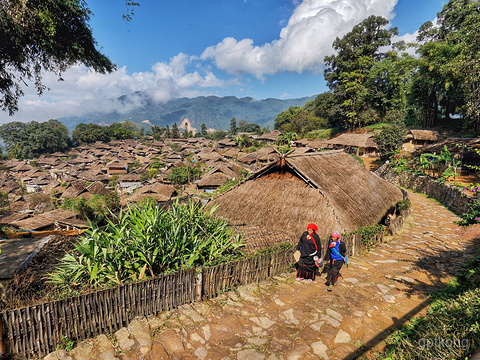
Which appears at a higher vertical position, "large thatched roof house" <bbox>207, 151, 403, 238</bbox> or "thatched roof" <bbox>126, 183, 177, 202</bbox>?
"large thatched roof house" <bbox>207, 151, 403, 238</bbox>

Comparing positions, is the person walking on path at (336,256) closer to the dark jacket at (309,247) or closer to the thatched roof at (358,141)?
the dark jacket at (309,247)

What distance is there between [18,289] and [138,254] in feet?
6.64

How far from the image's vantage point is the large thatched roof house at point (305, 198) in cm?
814

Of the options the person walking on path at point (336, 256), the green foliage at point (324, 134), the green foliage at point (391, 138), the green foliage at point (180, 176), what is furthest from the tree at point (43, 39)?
the green foliage at point (324, 134)

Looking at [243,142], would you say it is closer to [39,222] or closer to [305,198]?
[39,222]

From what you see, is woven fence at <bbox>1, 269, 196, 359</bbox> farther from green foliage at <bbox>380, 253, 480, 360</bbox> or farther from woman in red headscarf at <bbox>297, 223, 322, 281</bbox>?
green foliage at <bbox>380, 253, 480, 360</bbox>

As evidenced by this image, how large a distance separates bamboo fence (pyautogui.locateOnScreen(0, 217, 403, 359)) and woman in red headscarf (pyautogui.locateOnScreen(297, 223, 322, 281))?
0.97 m

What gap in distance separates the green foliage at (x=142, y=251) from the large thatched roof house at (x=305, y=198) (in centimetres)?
323

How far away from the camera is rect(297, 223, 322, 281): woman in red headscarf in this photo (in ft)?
18.1

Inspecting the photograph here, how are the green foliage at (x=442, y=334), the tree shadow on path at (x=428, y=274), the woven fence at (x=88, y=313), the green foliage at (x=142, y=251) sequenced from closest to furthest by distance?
the green foliage at (x=442, y=334)
the woven fence at (x=88, y=313)
the tree shadow on path at (x=428, y=274)
the green foliage at (x=142, y=251)

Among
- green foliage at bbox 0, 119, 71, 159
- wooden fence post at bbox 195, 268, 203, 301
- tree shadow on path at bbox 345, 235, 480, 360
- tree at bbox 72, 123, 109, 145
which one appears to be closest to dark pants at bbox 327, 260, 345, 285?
tree shadow on path at bbox 345, 235, 480, 360

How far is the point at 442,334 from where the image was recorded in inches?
121

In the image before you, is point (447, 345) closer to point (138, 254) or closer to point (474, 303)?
point (474, 303)

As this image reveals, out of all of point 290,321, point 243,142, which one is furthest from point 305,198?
point 243,142
